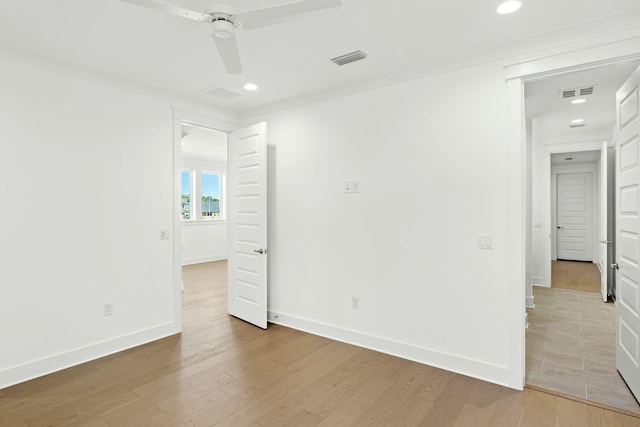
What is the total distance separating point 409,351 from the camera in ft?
10.5

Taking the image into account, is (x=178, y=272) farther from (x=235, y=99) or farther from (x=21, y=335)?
(x=235, y=99)

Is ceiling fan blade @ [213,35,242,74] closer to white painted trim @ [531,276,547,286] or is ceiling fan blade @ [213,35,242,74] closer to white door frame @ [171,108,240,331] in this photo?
white door frame @ [171,108,240,331]

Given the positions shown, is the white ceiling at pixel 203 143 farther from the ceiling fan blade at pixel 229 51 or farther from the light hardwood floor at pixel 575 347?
the light hardwood floor at pixel 575 347

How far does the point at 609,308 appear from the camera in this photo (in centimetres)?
477

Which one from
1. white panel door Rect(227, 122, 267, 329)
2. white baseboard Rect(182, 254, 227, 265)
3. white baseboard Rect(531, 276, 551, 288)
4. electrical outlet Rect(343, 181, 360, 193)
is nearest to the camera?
electrical outlet Rect(343, 181, 360, 193)

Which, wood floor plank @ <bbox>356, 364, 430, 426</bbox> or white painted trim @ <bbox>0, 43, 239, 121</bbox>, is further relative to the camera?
white painted trim @ <bbox>0, 43, 239, 121</bbox>

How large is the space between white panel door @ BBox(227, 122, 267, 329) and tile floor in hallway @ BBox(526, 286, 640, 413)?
2.82 m

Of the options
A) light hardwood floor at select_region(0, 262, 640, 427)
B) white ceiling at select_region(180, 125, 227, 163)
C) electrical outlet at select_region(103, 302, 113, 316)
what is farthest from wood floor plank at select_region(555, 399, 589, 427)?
white ceiling at select_region(180, 125, 227, 163)

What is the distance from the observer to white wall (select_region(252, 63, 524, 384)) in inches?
111

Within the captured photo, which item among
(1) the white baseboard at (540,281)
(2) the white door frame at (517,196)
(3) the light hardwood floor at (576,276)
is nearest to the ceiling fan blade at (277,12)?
(2) the white door frame at (517,196)

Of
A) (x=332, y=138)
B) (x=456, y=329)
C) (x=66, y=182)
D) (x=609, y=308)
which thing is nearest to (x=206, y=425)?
(x=456, y=329)

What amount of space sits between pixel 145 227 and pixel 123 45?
1.76 m

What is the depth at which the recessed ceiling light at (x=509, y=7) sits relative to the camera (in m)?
2.15

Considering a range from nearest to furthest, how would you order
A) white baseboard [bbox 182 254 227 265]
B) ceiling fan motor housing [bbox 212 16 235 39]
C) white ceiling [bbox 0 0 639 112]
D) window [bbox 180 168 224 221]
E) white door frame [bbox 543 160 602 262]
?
ceiling fan motor housing [bbox 212 16 235 39], white ceiling [bbox 0 0 639 112], white baseboard [bbox 182 254 227 265], white door frame [bbox 543 160 602 262], window [bbox 180 168 224 221]
